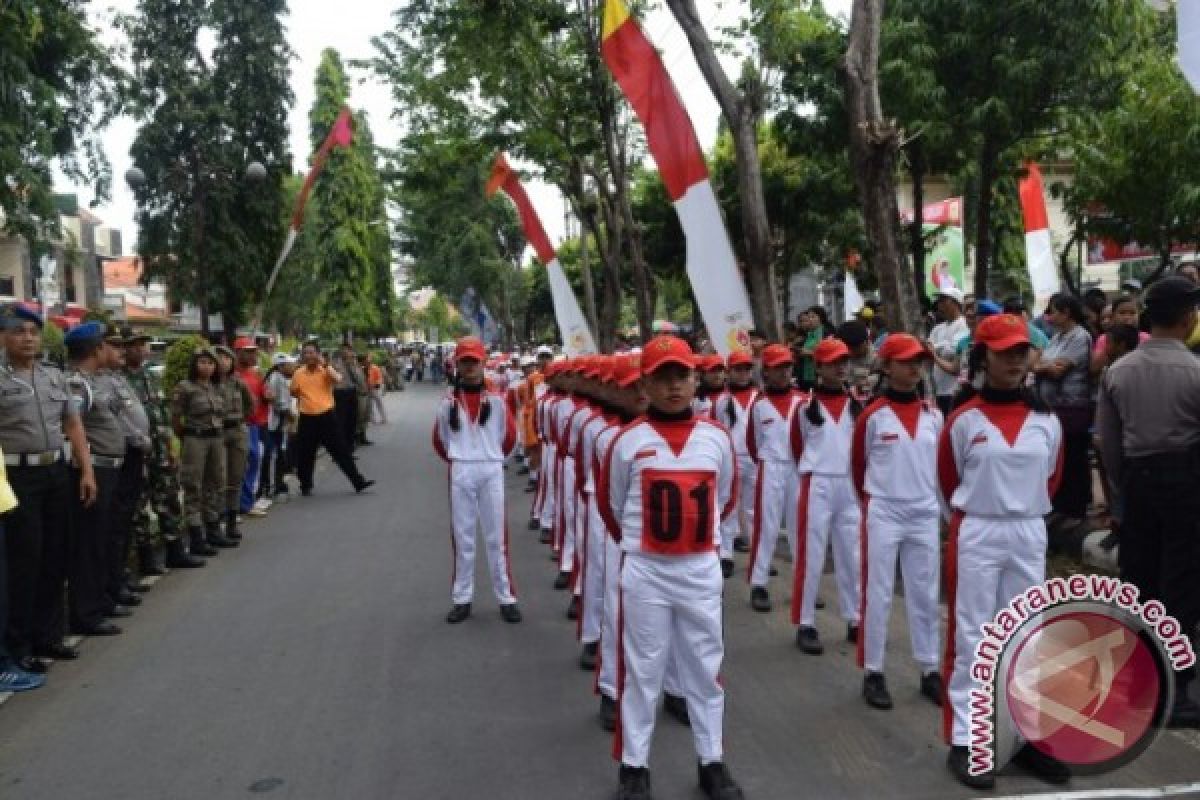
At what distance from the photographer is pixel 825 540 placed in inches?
264

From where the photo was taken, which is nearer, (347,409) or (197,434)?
(197,434)

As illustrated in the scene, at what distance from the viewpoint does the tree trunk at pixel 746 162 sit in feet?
35.0

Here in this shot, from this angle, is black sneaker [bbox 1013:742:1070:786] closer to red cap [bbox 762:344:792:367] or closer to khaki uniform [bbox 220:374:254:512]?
red cap [bbox 762:344:792:367]

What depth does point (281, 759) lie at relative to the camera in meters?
4.89

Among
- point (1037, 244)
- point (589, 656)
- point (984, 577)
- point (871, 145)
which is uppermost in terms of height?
point (871, 145)

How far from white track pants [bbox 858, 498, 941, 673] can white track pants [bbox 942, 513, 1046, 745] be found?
763mm

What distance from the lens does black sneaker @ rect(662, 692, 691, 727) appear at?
5329 millimetres

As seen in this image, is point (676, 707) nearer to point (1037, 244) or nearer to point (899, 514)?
point (899, 514)

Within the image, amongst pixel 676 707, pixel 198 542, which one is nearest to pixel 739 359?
pixel 676 707

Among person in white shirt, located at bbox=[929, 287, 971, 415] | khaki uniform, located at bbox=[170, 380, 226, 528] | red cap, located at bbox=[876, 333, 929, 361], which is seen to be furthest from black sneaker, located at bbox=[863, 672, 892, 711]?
khaki uniform, located at bbox=[170, 380, 226, 528]

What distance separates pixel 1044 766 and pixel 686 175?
6450mm

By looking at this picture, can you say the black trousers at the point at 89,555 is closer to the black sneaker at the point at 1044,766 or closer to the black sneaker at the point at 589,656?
the black sneaker at the point at 589,656

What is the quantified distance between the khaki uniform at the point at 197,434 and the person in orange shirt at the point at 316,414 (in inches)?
148

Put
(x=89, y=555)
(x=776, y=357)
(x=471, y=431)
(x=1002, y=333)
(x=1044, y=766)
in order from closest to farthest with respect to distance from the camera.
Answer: (x=1044, y=766) < (x=1002, y=333) < (x=89, y=555) < (x=471, y=431) < (x=776, y=357)
